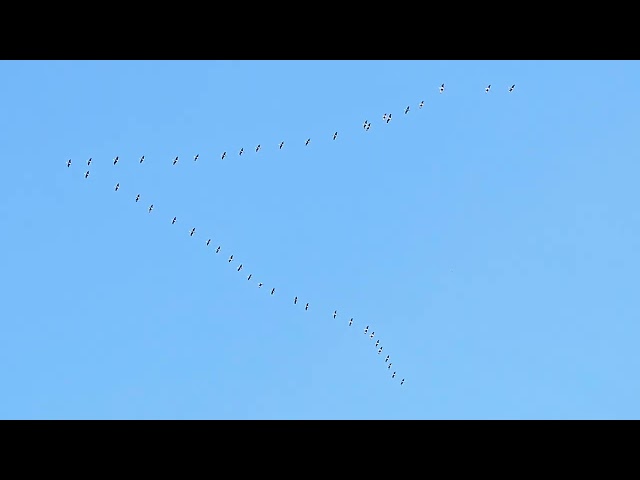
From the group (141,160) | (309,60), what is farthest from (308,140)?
(309,60)
